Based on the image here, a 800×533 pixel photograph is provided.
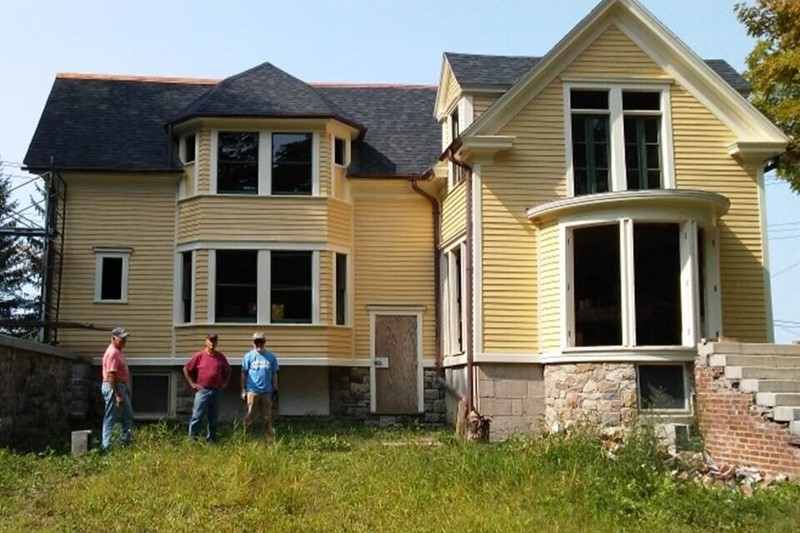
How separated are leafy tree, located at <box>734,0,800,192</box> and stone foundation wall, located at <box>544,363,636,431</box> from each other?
8.78 m

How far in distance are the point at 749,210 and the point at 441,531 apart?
11298 millimetres

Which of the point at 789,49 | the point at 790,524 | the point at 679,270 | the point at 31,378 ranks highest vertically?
the point at 789,49

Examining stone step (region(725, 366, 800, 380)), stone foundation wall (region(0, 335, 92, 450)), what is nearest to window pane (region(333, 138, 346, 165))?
stone foundation wall (region(0, 335, 92, 450))

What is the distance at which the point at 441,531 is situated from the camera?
7762 mm

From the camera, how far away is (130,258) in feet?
63.4

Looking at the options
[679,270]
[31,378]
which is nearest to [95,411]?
[31,378]

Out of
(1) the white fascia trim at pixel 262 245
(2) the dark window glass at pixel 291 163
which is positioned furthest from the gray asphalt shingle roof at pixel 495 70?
(1) the white fascia trim at pixel 262 245

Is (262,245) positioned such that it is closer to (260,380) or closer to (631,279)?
(260,380)

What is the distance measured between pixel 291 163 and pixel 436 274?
3.88 m

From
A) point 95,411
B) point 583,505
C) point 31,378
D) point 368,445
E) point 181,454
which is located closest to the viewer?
point 583,505

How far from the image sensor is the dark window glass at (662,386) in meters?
14.5

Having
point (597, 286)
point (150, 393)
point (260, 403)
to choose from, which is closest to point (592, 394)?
point (597, 286)

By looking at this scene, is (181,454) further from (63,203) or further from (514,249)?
(63,203)

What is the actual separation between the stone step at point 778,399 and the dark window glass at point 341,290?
31.4 ft
